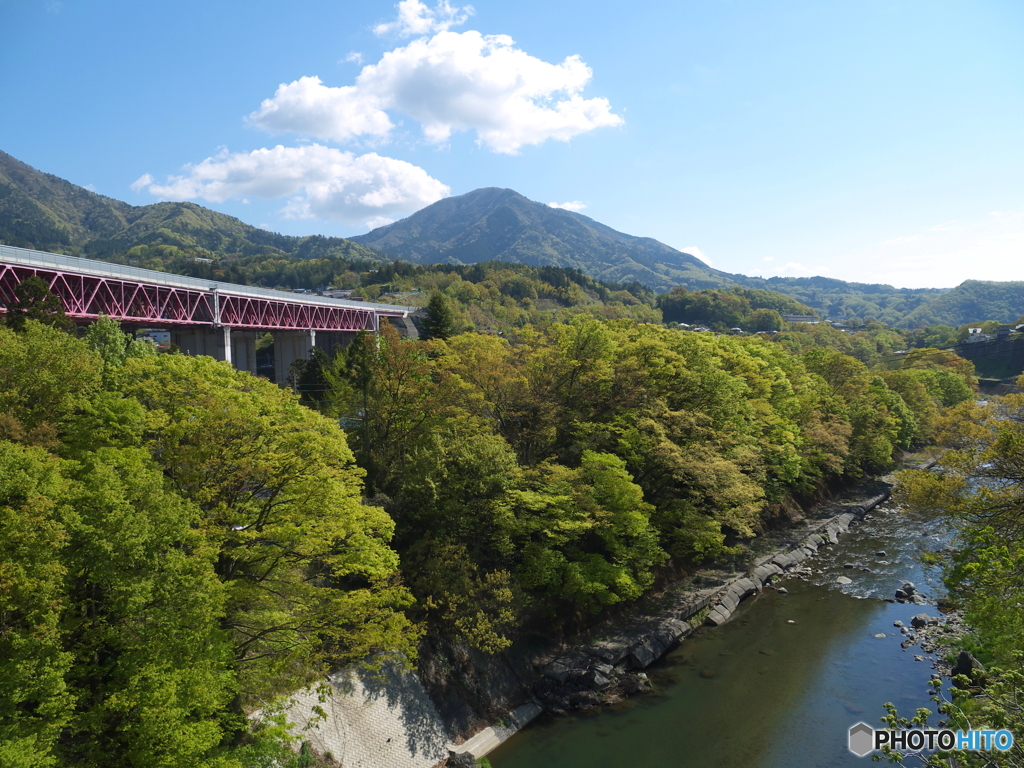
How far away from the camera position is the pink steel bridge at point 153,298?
30.1m

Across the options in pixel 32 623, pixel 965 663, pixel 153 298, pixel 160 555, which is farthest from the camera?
pixel 153 298

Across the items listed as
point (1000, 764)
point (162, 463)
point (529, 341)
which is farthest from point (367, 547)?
point (529, 341)

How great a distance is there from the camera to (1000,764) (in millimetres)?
8070

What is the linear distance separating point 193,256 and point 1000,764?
200513 millimetres

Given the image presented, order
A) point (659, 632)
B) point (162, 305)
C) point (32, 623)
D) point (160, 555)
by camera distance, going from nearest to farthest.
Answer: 1. point (32, 623)
2. point (160, 555)
3. point (659, 632)
4. point (162, 305)

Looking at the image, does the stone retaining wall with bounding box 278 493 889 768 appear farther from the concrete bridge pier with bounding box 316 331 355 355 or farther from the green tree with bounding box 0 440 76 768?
the concrete bridge pier with bounding box 316 331 355 355

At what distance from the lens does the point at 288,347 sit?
63156 millimetres

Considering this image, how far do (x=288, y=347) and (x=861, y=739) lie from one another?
2354 inches

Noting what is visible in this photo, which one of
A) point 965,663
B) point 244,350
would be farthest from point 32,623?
point 244,350

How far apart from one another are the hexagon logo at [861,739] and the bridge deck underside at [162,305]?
40686 millimetres

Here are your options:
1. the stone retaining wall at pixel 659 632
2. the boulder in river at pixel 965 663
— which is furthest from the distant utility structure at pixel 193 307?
the boulder in river at pixel 965 663

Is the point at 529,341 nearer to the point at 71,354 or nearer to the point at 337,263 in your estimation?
the point at 71,354

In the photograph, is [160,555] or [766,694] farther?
[766,694]

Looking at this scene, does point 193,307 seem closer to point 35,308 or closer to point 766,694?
point 35,308
